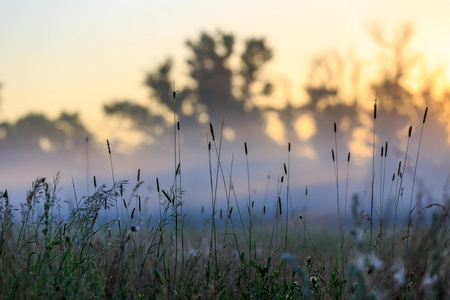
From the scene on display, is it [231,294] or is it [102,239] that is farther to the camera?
[102,239]

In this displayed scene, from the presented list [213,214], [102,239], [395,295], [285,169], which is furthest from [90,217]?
[395,295]

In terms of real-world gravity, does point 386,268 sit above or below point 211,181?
below

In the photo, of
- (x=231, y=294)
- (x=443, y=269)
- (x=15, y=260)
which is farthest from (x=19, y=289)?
(x=443, y=269)

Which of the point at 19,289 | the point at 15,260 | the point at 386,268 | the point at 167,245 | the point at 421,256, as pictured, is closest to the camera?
the point at 19,289

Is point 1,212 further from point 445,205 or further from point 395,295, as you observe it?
point 445,205

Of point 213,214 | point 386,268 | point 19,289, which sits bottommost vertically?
point 386,268

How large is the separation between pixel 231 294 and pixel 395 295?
1294 mm

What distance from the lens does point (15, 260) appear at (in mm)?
3818

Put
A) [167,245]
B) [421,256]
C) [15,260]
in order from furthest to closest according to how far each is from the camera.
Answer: [421,256]
[167,245]
[15,260]

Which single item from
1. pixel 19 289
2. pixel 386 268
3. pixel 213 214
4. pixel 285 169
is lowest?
pixel 386 268

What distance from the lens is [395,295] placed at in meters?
3.93

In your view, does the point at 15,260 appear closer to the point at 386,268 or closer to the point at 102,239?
the point at 102,239

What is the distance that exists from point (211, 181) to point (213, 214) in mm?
348

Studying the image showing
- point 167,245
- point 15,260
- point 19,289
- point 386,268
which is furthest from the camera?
point 386,268
